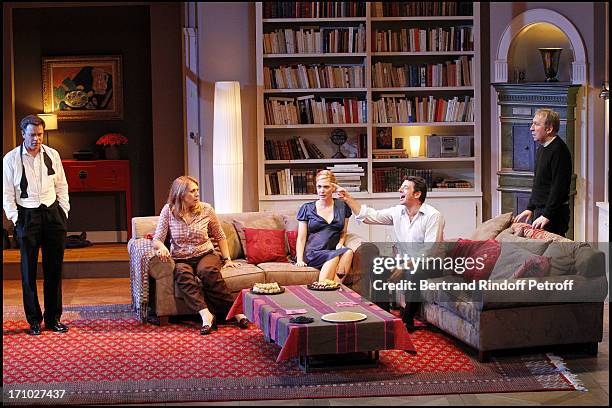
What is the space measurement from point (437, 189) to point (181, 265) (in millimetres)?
3367

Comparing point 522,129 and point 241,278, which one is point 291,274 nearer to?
point 241,278

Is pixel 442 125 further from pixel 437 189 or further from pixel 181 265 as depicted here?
pixel 181 265

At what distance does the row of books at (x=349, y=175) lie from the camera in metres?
9.44

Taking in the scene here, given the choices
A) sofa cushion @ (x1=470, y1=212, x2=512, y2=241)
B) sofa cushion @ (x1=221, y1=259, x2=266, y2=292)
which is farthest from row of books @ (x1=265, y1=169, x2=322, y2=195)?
sofa cushion @ (x1=470, y1=212, x2=512, y2=241)

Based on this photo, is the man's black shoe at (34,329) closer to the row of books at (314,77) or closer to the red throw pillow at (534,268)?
the red throw pillow at (534,268)

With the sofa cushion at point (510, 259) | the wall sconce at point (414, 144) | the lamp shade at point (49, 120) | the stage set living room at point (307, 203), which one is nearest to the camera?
the stage set living room at point (307, 203)

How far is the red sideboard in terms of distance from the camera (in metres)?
10.6

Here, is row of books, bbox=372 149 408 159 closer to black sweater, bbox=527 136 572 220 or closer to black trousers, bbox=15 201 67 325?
black sweater, bbox=527 136 572 220

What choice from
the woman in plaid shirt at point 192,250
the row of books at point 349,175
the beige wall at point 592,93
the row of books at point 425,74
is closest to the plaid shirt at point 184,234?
the woman in plaid shirt at point 192,250

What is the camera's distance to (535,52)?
956cm

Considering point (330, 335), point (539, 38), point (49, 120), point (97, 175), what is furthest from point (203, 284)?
point (539, 38)

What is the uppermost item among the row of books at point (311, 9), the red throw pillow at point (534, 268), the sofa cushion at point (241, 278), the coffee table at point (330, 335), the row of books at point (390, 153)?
the row of books at point (311, 9)

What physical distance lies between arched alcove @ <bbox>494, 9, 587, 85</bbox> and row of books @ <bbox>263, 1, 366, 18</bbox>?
4.45ft

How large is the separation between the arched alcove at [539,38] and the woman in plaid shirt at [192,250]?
11.7 feet
